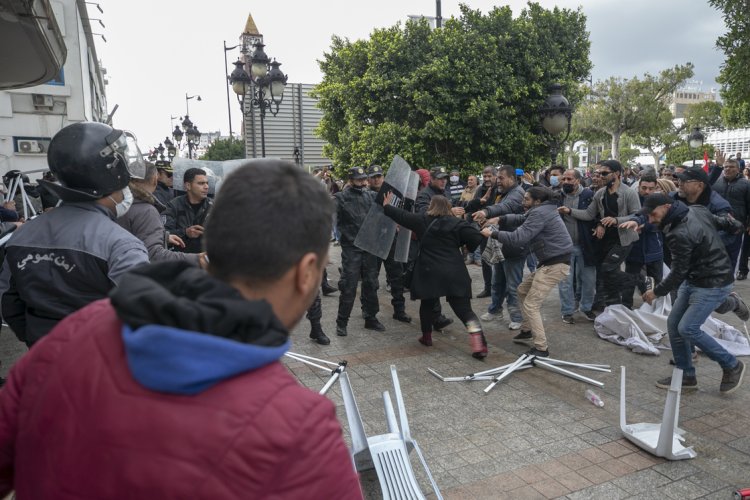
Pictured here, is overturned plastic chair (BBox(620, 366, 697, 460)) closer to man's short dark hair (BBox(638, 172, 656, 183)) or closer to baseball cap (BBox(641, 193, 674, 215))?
baseball cap (BBox(641, 193, 674, 215))

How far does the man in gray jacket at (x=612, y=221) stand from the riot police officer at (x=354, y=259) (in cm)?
254

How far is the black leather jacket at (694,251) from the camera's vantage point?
14.9 feet

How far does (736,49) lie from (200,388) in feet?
49.6

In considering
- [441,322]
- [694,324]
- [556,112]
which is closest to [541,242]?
[441,322]

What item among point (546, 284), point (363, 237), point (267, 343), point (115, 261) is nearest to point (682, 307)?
point (546, 284)

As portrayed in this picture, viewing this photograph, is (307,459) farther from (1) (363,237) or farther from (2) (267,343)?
(1) (363,237)

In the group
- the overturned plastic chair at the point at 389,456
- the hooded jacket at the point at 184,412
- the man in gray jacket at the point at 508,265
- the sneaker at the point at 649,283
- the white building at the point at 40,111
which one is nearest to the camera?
the hooded jacket at the point at 184,412

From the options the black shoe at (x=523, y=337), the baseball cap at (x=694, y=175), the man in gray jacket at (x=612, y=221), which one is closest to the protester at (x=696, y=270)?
the baseball cap at (x=694, y=175)

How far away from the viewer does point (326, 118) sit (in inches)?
787

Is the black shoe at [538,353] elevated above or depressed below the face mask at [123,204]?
below

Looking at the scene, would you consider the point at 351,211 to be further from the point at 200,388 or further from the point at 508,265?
the point at 200,388

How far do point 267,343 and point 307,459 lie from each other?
21cm

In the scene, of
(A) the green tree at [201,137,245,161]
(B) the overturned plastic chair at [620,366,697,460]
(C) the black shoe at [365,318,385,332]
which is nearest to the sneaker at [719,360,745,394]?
(B) the overturned plastic chair at [620,366,697,460]

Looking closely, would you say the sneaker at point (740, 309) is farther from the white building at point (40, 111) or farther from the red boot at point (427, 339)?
the white building at point (40, 111)
